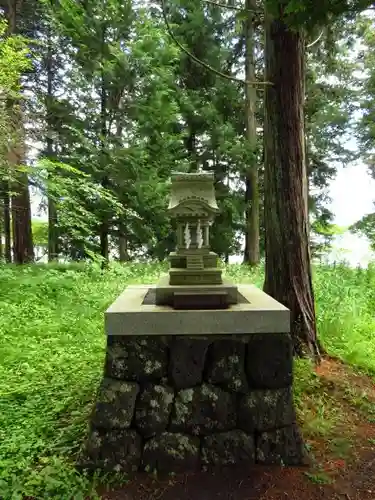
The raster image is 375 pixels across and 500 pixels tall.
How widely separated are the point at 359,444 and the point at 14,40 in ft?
22.0

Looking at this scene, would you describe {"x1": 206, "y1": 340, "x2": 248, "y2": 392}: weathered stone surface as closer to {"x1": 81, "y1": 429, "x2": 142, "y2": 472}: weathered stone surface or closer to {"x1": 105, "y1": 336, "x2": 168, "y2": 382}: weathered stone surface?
{"x1": 105, "y1": 336, "x2": 168, "y2": 382}: weathered stone surface

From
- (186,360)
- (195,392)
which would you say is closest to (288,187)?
(186,360)

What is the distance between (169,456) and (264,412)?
66 cm

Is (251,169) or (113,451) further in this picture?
(251,169)

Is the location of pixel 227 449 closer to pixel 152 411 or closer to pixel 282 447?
pixel 282 447

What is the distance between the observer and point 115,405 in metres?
2.33

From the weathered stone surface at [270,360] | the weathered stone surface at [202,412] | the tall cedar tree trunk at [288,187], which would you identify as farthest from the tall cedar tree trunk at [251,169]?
the weathered stone surface at [202,412]

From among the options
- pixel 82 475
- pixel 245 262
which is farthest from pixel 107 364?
pixel 245 262

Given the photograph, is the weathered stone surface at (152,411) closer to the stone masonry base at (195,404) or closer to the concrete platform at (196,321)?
the stone masonry base at (195,404)

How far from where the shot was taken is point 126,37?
829 cm

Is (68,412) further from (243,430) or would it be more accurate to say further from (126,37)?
(126,37)

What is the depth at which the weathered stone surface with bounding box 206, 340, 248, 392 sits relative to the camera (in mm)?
2379

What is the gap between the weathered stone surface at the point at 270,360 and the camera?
2389mm

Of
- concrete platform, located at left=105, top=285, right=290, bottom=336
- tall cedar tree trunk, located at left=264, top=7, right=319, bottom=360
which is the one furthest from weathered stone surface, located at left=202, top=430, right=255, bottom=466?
tall cedar tree trunk, located at left=264, top=7, right=319, bottom=360
